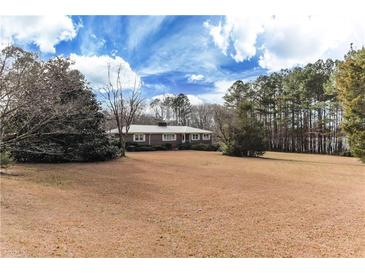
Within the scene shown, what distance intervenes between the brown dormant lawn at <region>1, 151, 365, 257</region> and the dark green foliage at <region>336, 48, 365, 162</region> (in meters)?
4.51

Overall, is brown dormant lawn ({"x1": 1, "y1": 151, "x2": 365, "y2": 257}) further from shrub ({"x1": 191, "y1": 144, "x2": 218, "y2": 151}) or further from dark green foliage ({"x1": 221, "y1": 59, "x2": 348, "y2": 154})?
shrub ({"x1": 191, "y1": 144, "x2": 218, "y2": 151})

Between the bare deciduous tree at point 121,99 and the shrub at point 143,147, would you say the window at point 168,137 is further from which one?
the bare deciduous tree at point 121,99

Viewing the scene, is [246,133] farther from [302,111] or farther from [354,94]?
[354,94]

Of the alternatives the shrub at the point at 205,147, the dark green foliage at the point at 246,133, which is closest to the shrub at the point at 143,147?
the shrub at the point at 205,147

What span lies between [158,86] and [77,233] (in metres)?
2.69

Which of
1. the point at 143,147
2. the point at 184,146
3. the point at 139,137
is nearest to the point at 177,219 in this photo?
the point at 143,147

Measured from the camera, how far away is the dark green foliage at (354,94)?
29.8 ft

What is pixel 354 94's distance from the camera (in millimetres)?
9383

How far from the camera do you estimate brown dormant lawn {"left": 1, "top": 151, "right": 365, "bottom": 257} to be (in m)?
2.63

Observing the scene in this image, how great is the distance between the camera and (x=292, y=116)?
1642 centimetres

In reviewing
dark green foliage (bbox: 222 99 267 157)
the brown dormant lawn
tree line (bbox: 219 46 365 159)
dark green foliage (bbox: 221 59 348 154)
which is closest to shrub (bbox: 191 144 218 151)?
tree line (bbox: 219 46 365 159)

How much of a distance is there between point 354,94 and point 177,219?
8983mm

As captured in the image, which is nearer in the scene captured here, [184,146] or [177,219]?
[177,219]
